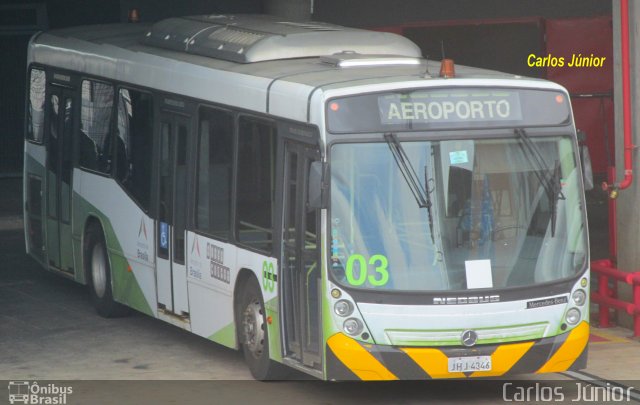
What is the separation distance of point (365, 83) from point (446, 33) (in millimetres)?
14041

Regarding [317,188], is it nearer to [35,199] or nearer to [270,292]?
[270,292]

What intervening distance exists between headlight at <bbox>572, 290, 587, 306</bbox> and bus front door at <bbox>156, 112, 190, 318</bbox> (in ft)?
12.8

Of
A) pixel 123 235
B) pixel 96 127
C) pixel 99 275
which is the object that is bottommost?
pixel 99 275

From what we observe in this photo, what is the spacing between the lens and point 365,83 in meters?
11.4

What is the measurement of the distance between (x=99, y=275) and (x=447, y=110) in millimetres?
5948

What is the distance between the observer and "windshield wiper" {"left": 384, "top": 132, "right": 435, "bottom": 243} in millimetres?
11117

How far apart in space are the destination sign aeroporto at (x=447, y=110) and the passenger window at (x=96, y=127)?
5.03 m

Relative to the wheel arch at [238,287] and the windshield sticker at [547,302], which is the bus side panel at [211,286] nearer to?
the wheel arch at [238,287]

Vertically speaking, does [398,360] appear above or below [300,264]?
below

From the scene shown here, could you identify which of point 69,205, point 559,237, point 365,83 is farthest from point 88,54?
point 559,237

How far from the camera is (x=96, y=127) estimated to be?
15930 mm

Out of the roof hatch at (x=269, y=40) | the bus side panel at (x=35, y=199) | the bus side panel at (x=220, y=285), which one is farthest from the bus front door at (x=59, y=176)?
the bus side panel at (x=220, y=285)

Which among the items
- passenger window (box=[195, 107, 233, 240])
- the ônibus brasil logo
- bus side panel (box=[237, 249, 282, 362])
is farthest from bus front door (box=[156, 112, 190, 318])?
the ônibus brasil logo

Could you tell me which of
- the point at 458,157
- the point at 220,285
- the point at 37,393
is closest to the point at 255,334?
the point at 220,285
